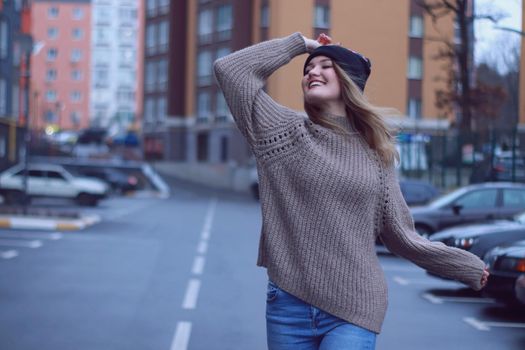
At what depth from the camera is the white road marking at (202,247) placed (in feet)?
51.7

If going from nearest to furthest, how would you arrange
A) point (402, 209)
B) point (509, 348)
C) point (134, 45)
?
point (402, 209) < point (509, 348) < point (134, 45)

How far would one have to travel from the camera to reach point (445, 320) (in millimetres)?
8953

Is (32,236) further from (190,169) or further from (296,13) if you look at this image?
(190,169)

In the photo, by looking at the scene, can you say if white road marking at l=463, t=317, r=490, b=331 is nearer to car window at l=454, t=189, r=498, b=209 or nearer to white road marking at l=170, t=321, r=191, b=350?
white road marking at l=170, t=321, r=191, b=350

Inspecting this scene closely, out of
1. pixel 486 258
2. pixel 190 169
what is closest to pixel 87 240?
pixel 486 258

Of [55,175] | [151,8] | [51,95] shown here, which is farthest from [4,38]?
[51,95]

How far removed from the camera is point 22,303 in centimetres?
921

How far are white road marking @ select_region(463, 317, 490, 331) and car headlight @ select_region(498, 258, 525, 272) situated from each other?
609mm

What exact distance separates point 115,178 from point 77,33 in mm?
52352

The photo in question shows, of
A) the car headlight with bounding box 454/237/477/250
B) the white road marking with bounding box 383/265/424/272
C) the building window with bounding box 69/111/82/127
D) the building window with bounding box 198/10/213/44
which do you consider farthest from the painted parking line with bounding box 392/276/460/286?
the building window with bounding box 69/111/82/127

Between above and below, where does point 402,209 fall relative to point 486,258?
above

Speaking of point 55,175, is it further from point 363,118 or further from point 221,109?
point 363,118

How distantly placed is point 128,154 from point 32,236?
168ft

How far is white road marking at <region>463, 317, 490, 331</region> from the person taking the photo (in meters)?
8.55
